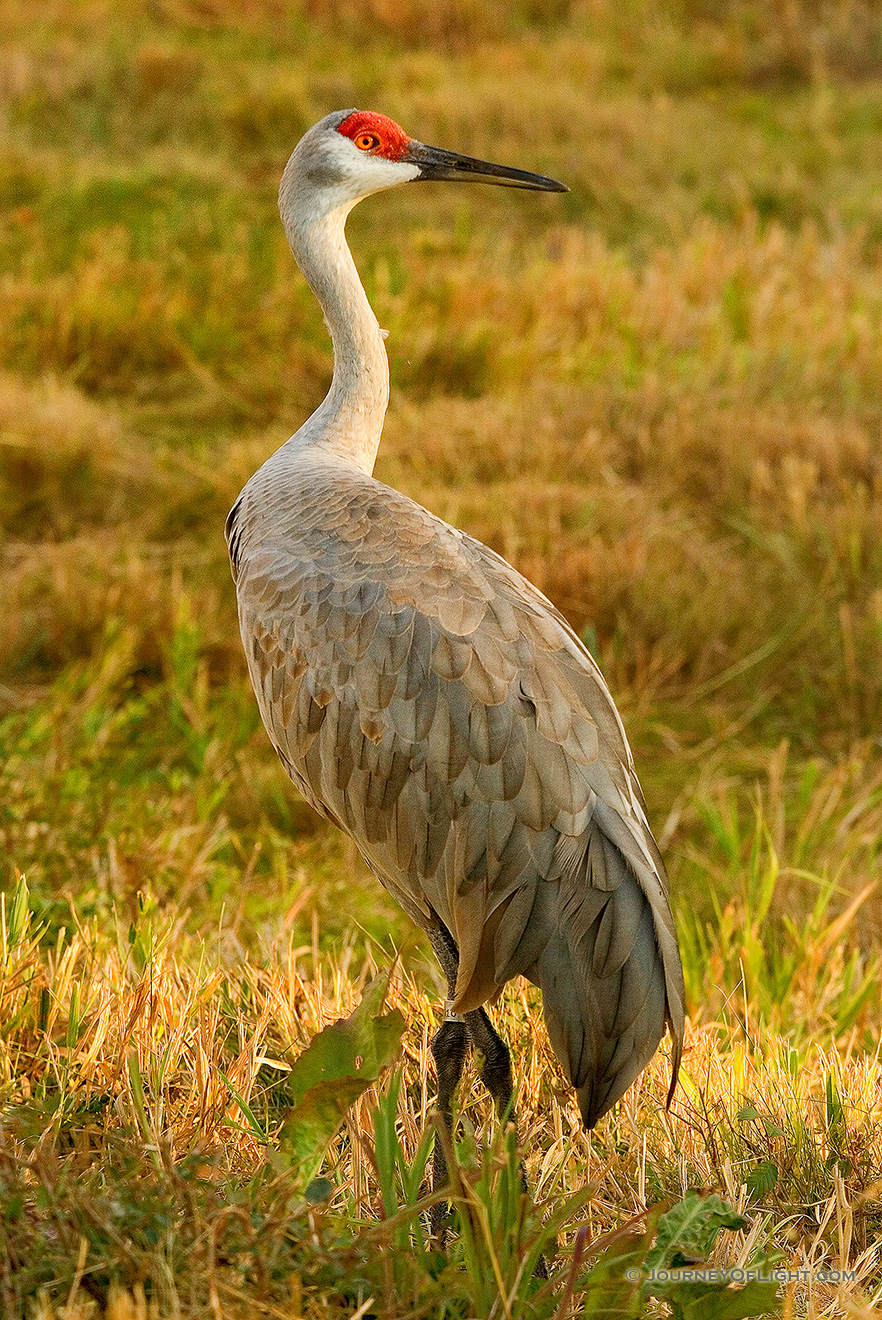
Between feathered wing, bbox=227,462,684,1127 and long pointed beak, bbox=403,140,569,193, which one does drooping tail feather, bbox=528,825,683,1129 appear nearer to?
feathered wing, bbox=227,462,684,1127

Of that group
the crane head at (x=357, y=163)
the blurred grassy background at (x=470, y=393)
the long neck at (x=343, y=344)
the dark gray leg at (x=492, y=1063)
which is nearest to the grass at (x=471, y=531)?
the blurred grassy background at (x=470, y=393)

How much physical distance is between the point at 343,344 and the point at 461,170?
49 centimetres

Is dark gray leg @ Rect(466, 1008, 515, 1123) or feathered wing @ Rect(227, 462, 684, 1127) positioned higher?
feathered wing @ Rect(227, 462, 684, 1127)

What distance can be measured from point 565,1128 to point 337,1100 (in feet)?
2.32

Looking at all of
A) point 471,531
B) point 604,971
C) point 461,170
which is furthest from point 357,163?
point 471,531

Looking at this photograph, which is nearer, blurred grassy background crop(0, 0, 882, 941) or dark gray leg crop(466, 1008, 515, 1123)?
dark gray leg crop(466, 1008, 515, 1123)

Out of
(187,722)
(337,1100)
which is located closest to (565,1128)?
(337,1100)

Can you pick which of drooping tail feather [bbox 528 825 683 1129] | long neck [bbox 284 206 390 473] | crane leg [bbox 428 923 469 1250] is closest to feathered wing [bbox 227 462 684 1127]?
drooping tail feather [bbox 528 825 683 1129]

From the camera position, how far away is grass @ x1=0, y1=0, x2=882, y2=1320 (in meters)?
2.02

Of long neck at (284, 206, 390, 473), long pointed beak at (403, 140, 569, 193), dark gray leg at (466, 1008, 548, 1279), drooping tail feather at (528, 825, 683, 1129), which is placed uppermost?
long pointed beak at (403, 140, 569, 193)

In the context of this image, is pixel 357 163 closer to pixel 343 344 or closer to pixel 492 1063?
pixel 343 344

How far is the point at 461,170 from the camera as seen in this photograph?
3178 mm

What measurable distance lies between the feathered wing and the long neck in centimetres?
52

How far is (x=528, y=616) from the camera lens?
2434mm
